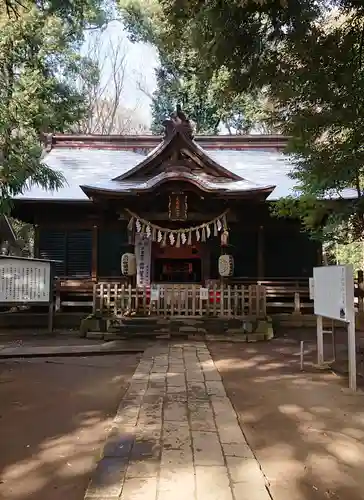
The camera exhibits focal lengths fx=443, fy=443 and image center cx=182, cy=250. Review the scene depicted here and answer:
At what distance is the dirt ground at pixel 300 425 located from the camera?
304 cm

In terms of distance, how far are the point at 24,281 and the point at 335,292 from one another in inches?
276

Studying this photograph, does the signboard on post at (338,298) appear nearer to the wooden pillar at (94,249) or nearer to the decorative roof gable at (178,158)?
the decorative roof gable at (178,158)

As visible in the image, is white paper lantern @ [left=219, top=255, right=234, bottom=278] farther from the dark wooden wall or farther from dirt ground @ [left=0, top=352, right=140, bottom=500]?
dirt ground @ [left=0, top=352, right=140, bottom=500]

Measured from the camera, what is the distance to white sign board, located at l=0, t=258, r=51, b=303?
991 centimetres

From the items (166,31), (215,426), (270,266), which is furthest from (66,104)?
(215,426)

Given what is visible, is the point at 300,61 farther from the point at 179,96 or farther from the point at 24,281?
the point at 179,96

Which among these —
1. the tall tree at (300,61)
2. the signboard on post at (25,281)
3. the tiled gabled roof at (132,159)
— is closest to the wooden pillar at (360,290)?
the tiled gabled roof at (132,159)

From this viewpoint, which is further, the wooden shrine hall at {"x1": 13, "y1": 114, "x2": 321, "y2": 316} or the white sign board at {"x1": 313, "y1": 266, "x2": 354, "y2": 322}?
the wooden shrine hall at {"x1": 13, "y1": 114, "x2": 321, "y2": 316}

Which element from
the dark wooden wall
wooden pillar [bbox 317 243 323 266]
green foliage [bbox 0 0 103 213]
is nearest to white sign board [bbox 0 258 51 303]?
the dark wooden wall

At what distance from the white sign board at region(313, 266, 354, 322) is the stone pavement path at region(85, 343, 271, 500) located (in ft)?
6.00

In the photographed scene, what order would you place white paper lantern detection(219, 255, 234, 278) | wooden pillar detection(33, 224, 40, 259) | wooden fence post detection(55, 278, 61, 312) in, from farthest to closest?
wooden pillar detection(33, 224, 40, 259), wooden fence post detection(55, 278, 61, 312), white paper lantern detection(219, 255, 234, 278)

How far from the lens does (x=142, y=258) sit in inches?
468

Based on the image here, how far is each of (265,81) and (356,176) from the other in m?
1.89

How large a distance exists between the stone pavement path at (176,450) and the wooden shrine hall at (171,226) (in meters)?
5.86
